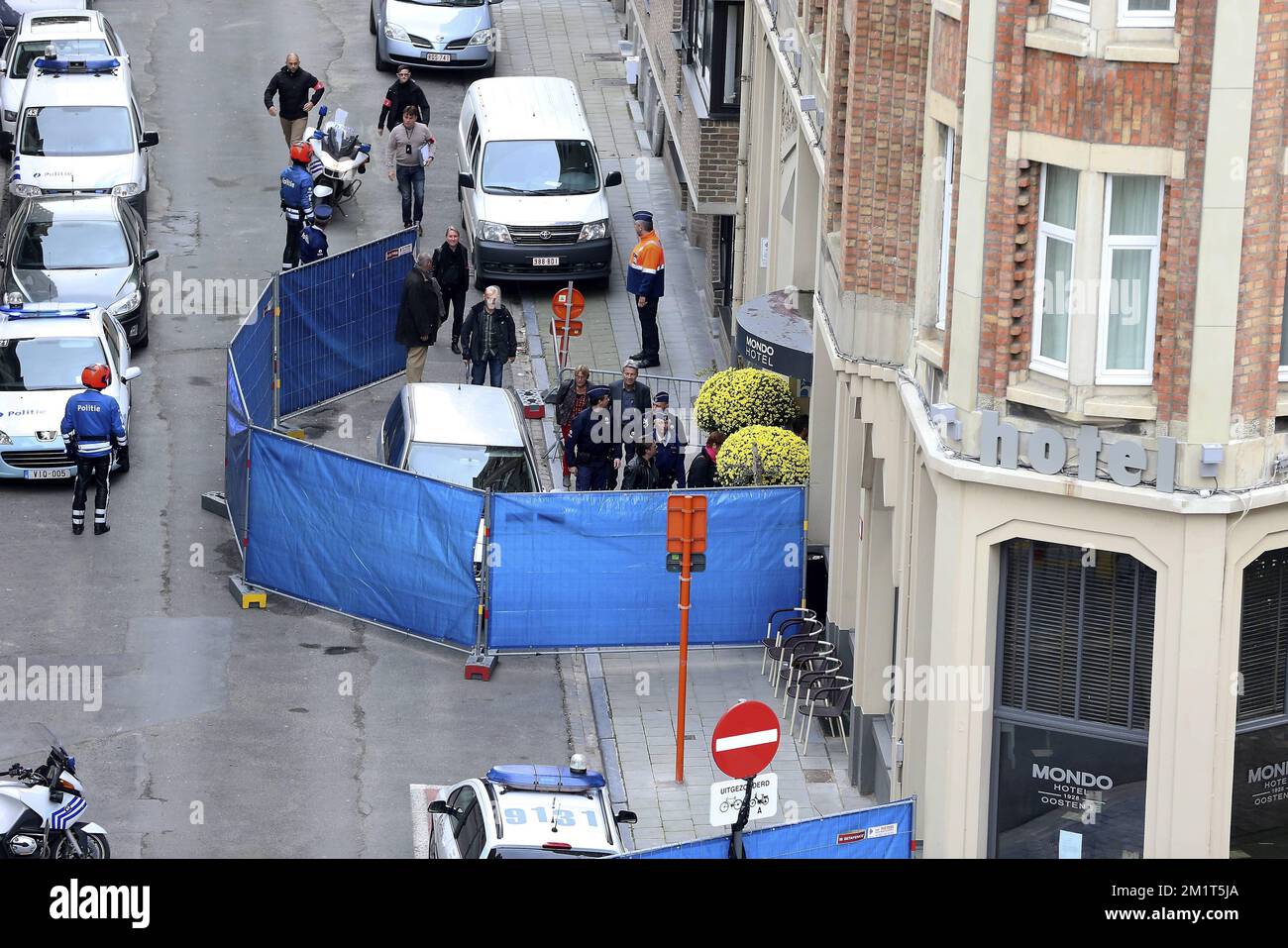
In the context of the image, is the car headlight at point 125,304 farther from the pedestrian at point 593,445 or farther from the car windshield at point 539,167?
the pedestrian at point 593,445

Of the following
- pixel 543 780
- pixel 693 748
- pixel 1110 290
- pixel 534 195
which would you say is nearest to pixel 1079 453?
pixel 1110 290

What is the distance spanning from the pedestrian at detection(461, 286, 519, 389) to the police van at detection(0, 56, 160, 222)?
24.3 feet

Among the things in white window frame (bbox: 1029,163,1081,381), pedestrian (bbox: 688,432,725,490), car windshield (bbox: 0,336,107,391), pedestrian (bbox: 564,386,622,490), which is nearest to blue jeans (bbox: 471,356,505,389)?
pedestrian (bbox: 564,386,622,490)

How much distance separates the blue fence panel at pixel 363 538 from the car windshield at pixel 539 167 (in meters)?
10.4

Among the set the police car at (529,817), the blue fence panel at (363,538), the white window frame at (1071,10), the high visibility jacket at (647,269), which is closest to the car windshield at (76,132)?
the high visibility jacket at (647,269)

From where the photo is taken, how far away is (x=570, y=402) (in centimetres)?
2770

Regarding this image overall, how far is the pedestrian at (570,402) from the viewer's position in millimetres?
27328

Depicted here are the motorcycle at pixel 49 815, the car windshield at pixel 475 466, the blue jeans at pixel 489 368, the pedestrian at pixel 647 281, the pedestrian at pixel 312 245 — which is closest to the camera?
the motorcycle at pixel 49 815

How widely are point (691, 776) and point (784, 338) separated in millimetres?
6048

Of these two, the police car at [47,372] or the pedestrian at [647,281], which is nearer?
the police car at [47,372]

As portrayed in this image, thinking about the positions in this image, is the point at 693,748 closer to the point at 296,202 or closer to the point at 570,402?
the point at 570,402

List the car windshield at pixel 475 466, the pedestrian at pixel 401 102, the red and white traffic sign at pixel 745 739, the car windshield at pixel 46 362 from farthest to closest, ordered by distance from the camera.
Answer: the pedestrian at pixel 401 102 < the car windshield at pixel 46 362 < the car windshield at pixel 475 466 < the red and white traffic sign at pixel 745 739

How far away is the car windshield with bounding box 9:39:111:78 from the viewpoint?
38.5 meters
